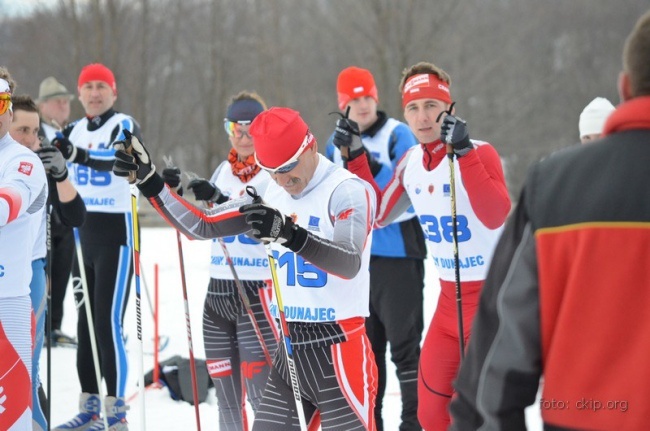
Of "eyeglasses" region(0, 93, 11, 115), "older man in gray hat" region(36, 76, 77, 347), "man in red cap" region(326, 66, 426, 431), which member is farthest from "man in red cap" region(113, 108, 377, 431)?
"older man in gray hat" region(36, 76, 77, 347)

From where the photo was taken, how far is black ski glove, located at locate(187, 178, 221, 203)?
4.37 m

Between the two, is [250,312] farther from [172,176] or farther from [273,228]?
[273,228]

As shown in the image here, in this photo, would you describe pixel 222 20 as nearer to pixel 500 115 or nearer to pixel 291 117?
pixel 500 115

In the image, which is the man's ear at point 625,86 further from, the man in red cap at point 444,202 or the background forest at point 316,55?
the background forest at point 316,55

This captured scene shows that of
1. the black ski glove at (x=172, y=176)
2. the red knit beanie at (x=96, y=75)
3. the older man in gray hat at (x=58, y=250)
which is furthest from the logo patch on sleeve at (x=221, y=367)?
the older man in gray hat at (x=58, y=250)

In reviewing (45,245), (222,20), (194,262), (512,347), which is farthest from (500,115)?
(512,347)

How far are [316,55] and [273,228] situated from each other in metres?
23.0

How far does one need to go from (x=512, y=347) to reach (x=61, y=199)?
133 inches

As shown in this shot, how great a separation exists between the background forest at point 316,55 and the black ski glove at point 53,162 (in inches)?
A: 466

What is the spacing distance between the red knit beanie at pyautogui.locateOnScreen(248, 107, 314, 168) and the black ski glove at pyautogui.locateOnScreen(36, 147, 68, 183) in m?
1.59

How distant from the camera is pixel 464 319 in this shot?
151 inches

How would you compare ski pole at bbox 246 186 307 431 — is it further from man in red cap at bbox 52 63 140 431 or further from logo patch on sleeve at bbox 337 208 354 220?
man in red cap at bbox 52 63 140 431

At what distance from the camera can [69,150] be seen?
5035mm

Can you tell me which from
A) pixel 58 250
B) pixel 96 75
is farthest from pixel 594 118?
pixel 58 250
